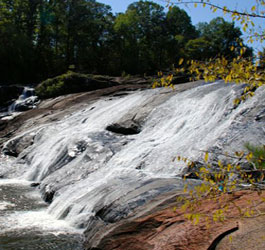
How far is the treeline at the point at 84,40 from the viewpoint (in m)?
38.9

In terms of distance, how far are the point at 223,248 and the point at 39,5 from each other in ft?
152

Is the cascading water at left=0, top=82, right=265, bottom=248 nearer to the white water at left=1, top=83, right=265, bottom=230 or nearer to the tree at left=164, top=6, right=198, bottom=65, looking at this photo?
the white water at left=1, top=83, right=265, bottom=230

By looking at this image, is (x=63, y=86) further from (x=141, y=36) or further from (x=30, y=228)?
(x=141, y=36)

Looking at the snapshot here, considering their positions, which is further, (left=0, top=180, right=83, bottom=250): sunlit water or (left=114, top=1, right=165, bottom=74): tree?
(left=114, top=1, right=165, bottom=74): tree

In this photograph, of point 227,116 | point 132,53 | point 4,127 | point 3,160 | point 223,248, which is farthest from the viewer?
point 132,53

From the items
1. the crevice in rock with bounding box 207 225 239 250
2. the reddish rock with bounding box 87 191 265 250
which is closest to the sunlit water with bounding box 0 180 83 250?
the reddish rock with bounding box 87 191 265 250

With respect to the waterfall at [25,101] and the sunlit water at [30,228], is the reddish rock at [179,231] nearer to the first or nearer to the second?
the sunlit water at [30,228]

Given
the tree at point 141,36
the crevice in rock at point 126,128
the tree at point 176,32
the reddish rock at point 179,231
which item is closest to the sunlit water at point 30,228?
the reddish rock at point 179,231

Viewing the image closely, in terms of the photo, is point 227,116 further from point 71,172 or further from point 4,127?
point 4,127

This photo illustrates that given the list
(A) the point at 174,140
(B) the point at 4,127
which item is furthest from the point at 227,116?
(B) the point at 4,127

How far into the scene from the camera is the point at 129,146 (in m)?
11.7

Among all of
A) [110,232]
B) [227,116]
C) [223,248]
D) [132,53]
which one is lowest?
[110,232]

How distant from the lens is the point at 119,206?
273 inches

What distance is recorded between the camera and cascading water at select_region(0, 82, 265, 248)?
791 centimetres
